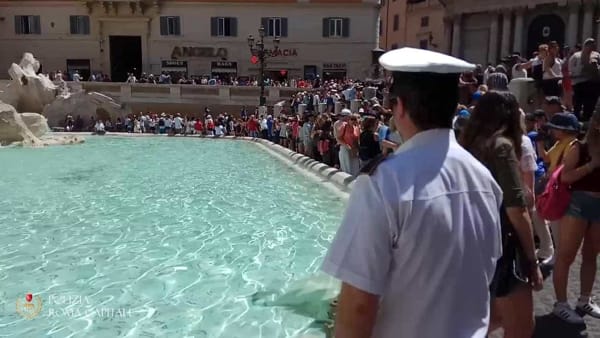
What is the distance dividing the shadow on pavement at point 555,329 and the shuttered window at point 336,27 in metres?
38.7

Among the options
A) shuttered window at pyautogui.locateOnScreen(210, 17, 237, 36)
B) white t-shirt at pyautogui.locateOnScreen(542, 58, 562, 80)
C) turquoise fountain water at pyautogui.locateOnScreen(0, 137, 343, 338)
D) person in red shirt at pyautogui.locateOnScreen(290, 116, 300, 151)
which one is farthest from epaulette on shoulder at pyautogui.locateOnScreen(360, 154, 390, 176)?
shuttered window at pyautogui.locateOnScreen(210, 17, 237, 36)

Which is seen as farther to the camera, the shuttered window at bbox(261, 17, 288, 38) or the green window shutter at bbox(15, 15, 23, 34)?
the green window shutter at bbox(15, 15, 23, 34)

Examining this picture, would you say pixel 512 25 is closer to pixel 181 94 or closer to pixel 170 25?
pixel 181 94

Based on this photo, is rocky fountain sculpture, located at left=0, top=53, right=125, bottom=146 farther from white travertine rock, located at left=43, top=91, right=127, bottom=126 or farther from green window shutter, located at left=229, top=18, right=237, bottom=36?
green window shutter, located at left=229, top=18, right=237, bottom=36

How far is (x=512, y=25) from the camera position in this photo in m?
29.5

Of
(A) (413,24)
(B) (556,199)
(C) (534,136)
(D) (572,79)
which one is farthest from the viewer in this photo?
(A) (413,24)

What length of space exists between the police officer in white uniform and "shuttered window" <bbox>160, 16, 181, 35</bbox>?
42.5 metres

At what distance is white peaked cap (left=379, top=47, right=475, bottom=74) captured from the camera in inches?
68.8

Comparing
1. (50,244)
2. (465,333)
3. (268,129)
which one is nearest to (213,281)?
(50,244)

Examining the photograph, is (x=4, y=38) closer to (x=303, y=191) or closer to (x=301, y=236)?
(x=303, y=191)

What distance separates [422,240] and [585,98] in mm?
9673

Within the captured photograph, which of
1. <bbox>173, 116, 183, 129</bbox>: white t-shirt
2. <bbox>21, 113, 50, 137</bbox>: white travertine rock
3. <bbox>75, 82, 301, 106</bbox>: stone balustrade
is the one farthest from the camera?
<bbox>75, 82, 301, 106</bbox>: stone balustrade

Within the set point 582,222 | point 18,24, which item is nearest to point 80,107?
point 18,24

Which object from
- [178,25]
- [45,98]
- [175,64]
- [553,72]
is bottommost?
[45,98]
